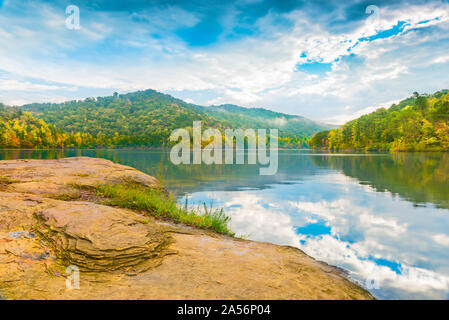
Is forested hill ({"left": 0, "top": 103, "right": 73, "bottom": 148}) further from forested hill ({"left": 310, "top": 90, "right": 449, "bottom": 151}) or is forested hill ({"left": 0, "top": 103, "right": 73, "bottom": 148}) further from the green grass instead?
forested hill ({"left": 310, "top": 90, "right": 449, "bottom": 151})

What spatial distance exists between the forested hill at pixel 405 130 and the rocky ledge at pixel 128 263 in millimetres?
102502

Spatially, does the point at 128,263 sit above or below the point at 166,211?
above

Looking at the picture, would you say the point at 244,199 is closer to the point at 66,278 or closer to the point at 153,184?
the point at 153,184

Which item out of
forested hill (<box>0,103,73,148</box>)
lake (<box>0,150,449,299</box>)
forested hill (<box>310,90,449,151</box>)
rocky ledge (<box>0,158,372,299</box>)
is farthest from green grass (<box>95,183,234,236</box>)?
forested hill (<box>0,103,73,148</box>)

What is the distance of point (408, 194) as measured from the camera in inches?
623

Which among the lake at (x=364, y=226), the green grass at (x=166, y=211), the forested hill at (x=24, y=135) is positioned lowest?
the lake at (x=364, y=226)

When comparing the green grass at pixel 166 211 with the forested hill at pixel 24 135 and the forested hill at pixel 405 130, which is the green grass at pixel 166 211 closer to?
the forested hill at pixel 405 130

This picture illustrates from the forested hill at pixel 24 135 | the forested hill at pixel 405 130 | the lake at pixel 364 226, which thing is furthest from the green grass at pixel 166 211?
the forested hill at pixel 24 135

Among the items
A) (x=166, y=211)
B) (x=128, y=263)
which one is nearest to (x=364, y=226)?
(x=166, y=211)

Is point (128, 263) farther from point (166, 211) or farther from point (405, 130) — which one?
point (405, 130)

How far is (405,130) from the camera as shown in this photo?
9081 cm

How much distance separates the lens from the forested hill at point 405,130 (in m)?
82.2

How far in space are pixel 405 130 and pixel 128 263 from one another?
111910mm
